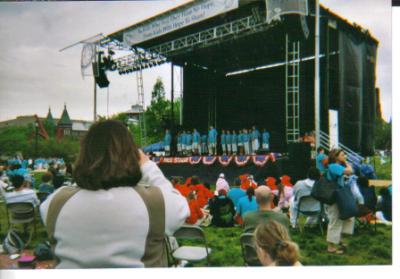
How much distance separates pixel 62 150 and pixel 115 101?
85 centimetres

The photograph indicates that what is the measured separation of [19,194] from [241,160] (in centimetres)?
269

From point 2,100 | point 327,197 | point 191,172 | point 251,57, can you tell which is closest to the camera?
point 327,197

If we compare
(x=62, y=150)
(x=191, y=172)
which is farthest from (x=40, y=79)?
(x=191, y=172)

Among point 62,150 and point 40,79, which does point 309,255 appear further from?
point 40,79

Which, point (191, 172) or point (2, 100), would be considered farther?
point (191, 172)

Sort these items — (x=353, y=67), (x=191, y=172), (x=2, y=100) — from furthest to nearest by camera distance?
(x=191, y=172)
(x=353, y=67)
(x=2, y=100)

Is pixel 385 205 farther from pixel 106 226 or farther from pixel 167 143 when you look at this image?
pixel 106 226

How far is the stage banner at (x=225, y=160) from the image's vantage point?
206 inches

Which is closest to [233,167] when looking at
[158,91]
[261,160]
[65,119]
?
[261,160]

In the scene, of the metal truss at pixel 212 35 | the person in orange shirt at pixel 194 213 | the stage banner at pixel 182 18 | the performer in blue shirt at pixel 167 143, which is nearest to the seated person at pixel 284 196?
the person in orange shirt at pixel 194 213

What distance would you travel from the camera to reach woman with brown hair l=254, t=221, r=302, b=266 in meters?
1.81

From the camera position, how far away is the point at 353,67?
197 inches

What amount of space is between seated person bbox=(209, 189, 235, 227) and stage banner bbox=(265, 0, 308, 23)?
2316mm

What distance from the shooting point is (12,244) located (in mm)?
3793
